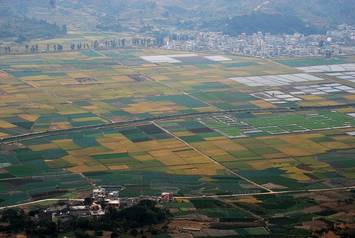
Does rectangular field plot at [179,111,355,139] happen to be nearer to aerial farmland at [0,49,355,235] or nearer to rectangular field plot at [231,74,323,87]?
aerial farmland at [0,49,355,235]

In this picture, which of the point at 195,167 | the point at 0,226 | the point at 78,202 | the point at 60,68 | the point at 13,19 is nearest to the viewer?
the point at 0,226

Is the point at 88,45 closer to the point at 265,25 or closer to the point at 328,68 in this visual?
the point at 328,68

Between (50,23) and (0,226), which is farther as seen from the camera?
(50,23)

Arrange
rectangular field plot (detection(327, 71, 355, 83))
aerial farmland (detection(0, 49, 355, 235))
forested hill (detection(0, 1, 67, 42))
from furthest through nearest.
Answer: forested hill (detection(0, 1, 67, 42))
rectangular field plot (detection(327, 71, 355, 83))
aerial farmland (detection(0, 49, 355, 235))

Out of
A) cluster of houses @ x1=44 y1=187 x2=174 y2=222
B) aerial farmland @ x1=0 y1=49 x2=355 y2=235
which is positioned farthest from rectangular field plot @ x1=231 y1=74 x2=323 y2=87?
cluster of houses @ x1=44 y1=187 x2=174 y2=222

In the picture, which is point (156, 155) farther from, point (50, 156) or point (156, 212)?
point (156, 212)

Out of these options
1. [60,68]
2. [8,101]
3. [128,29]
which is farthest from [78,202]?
[128,29]

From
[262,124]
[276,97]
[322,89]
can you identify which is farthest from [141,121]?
[322,89]
